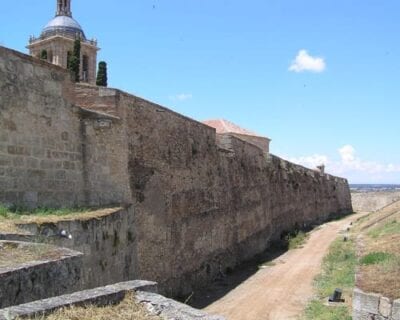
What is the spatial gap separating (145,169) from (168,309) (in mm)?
7796

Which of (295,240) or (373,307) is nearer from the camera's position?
(373,307)

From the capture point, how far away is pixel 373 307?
7734 millimetres

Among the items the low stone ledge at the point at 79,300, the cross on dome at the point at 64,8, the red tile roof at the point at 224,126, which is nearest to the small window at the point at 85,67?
the cross on dome at the point at 64,8

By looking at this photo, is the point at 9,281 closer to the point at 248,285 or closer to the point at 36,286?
the point at 36,286

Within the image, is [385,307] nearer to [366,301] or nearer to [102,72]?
[366,301]

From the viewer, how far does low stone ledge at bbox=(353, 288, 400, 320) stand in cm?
742

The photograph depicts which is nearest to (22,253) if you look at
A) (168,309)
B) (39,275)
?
(39,275)

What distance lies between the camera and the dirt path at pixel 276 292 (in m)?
12.0

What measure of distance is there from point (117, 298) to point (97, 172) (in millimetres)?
5921

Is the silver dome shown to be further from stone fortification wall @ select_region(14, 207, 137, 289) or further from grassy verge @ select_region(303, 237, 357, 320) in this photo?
stone fortification wall @ select_region(14, 207, 137, 289)

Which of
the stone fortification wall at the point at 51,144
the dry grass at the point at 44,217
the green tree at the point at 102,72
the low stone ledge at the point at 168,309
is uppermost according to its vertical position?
the green tree at the point at 102,72

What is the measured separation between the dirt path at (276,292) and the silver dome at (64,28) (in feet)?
151

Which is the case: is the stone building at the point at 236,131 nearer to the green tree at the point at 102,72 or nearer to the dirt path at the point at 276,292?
the green tree at the point at 102,72

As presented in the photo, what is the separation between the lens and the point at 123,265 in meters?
9.37
